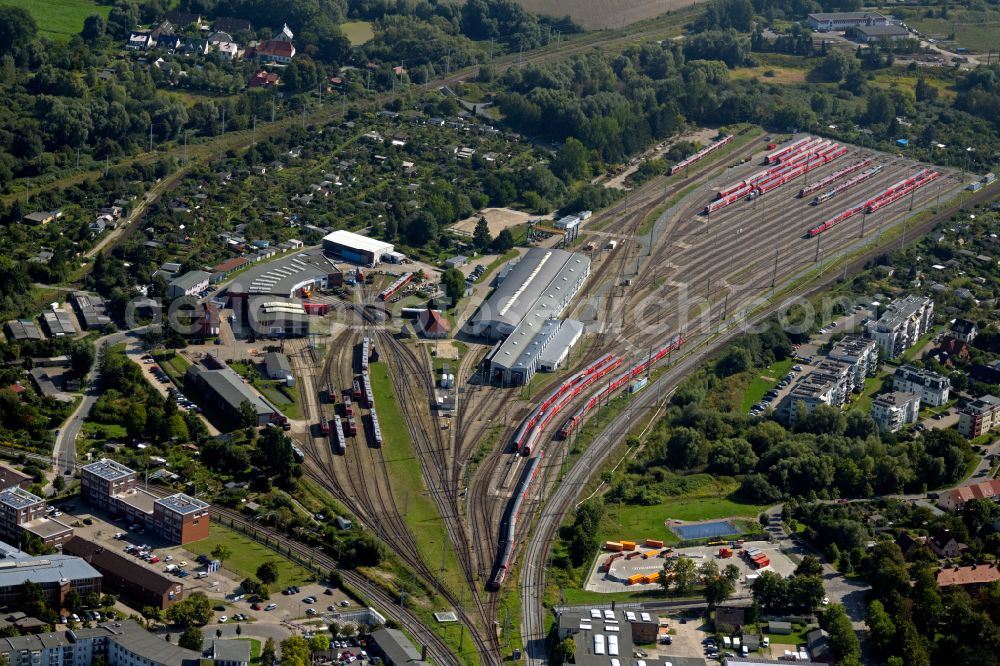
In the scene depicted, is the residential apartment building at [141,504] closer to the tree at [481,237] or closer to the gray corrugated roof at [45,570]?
the gray corrugated roof at [45,570]

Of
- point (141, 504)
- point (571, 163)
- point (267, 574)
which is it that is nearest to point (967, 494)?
point (267, 574)

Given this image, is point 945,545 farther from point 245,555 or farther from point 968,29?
point 968,29

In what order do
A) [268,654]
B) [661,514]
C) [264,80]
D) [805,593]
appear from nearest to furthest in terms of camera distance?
[268,654] → [805,593] → [661,514] → [264,80]

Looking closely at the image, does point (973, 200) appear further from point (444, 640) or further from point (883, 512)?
point (444, 640)

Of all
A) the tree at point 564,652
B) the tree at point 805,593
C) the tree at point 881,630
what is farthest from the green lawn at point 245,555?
the tree at point 881,630

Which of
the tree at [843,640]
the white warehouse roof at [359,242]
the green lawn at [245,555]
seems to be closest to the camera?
the tree at [843,640]

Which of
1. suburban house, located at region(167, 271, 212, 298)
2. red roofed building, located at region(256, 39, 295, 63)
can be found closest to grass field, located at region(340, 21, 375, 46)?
red roofed building, located at region(256, 39, 295, 63)

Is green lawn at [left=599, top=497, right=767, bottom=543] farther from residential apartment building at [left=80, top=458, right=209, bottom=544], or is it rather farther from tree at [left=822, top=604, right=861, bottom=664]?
residential apartment building at [left=80, top=458, right=209, bottom=544]

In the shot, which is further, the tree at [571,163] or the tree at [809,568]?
the tree at [571,163]
